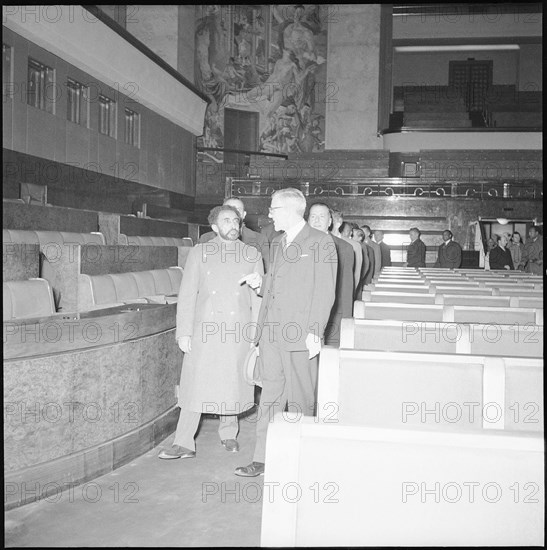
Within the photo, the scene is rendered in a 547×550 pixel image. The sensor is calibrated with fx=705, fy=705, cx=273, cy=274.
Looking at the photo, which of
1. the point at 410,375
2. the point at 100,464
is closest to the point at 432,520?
the point at 410,375

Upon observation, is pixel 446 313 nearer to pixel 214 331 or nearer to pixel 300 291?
pixel 300 291

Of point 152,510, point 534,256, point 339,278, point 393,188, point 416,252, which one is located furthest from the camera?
point 393,188

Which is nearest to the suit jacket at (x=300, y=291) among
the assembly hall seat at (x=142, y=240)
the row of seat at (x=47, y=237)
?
the row of seat at (x=47, y=237)

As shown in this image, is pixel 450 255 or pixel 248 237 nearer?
pixel 248 237

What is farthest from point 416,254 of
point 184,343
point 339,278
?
point 184,343

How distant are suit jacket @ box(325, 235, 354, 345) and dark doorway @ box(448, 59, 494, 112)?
75.4 feet

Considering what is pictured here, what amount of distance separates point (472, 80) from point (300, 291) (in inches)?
1015

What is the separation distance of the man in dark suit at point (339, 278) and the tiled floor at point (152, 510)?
1.41m

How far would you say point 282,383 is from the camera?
12.7 feet

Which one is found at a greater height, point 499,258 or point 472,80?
point 472,80

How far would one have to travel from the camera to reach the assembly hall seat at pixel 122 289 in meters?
5.74

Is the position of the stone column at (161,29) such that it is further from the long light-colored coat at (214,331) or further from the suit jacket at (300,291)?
the suit jacket at (300,291)

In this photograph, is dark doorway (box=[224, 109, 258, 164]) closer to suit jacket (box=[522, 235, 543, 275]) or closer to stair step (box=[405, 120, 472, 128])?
stair step (box=[405, 120, 472, 128])

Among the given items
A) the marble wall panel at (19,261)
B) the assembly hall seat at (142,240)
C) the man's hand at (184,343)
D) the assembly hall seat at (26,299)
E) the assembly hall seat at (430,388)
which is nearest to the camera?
the assembly hall seat at (430,388)
